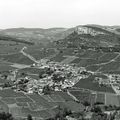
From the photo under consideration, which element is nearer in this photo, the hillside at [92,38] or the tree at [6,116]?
the tree at [6,116]

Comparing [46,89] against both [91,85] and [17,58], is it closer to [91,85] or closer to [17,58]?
[91,85]

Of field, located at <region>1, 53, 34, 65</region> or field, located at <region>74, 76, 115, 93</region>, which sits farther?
field, located at <region>1, 53, 34, 65</region>

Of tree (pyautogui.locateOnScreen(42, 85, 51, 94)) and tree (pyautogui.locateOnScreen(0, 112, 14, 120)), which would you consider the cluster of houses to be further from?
tree (pyautogui.locateOnScreen(0, 112, 14, 120))

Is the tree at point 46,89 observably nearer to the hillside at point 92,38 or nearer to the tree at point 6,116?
the tree at point 6,116

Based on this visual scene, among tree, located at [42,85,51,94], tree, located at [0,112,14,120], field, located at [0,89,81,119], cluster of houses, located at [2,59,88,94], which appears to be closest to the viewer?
tree, located at [0,112,14,120]

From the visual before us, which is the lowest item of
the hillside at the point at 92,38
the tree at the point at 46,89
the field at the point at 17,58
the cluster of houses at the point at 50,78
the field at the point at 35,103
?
the field at the point at 35,103

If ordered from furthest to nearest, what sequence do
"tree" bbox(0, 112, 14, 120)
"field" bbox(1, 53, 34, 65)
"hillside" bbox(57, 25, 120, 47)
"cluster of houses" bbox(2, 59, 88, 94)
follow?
"hillside" bbox(57, 25, 120, 47)
"field" bbox(1, 53, 34, 65)
"cluster of houses" bbox(2, 59, 88, 94)
"tree" bbox(0, 112, 14, 120)

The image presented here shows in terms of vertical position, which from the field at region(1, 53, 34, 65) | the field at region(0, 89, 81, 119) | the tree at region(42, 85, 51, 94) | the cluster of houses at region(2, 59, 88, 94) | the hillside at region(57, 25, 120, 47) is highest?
the hillside at region(57, 25, 120, 47)

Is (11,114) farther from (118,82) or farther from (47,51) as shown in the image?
(47,51)

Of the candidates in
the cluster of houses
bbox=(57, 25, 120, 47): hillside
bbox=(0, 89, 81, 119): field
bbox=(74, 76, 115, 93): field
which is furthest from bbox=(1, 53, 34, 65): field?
bbox=(0, 89, 81, 119): field

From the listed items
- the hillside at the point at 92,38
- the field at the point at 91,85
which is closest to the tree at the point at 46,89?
the field at the point at 91,85

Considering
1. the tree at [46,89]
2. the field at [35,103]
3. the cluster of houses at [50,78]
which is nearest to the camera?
the field at [35,103]

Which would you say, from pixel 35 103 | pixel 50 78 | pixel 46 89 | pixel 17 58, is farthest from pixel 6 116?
pixel 17 58
